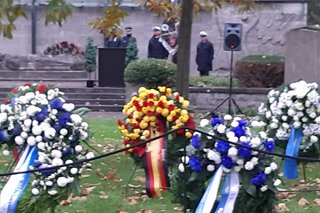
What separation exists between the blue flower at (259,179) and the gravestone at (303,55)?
10220mm

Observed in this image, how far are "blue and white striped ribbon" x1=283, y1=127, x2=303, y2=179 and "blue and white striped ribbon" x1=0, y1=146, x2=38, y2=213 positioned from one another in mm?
3387

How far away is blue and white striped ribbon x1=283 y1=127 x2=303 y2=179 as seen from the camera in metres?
10.5

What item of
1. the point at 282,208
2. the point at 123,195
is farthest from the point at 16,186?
the point at 282,208

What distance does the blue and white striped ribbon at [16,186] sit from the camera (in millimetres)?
8086

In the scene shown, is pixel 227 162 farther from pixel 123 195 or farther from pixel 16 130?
pixel 123 195

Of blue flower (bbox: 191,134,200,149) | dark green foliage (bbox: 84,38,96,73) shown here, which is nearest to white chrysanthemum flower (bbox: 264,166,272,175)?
blue flower (bbox: 191,134,200,149)

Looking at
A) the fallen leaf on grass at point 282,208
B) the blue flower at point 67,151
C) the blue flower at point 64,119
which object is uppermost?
the blue flower at point 64,119

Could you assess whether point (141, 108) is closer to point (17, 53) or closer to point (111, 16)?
point (111, 16)

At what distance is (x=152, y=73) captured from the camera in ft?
64.6

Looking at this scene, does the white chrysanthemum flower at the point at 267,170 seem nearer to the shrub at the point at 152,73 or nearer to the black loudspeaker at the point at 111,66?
the shrub at the point at 152,73

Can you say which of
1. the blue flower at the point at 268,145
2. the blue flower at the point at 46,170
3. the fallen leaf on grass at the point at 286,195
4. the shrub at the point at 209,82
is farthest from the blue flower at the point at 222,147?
the shrub at the point at 209,82

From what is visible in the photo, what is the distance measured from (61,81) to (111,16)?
44.3 ft

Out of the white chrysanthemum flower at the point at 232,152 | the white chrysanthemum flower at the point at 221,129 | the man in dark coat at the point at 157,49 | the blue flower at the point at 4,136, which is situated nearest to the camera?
the white chrysanthemum flower at the point at 232,152

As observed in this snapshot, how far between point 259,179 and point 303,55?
11.0m
